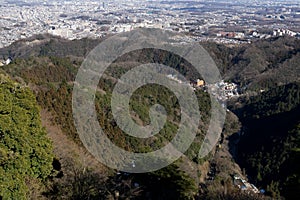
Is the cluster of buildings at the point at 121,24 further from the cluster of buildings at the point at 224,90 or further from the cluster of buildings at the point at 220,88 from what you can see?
the cluster of buildings at the point at 220,88

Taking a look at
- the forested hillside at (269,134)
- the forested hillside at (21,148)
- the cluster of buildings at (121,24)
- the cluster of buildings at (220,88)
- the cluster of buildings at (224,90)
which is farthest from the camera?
the cluster of buildings at (121,24)

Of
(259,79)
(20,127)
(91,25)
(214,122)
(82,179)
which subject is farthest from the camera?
(91,25)

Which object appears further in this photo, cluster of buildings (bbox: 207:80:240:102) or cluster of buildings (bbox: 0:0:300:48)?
cluster of buildings (bbox: 0:0:300:48)

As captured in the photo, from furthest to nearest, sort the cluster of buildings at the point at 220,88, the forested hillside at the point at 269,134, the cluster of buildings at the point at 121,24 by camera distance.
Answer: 1. the cluster of buildings at the point at 121,24
2. the cluster of buildings at the point at 220,88
3. the forested hillside at the point at 269,134

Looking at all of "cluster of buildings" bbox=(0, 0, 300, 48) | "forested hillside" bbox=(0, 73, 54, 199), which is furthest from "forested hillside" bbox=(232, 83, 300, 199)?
"cluster of buildings" bbox=(0, 0, 300, 48)

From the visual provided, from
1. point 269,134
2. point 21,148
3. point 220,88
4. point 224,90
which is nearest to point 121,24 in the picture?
point 220,88

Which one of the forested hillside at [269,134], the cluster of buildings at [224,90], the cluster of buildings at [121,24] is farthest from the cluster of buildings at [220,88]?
the cluster of buildings at [121,24]

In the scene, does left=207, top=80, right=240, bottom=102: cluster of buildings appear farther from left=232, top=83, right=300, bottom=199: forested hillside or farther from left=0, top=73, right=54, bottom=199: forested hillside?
left=0, top=73, right=54, bottom=199: forested hillside

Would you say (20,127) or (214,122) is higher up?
(20,127)

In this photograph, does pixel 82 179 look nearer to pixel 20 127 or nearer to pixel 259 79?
pixel 20 127

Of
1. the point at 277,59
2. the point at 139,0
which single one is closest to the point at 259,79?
the point at 277,59

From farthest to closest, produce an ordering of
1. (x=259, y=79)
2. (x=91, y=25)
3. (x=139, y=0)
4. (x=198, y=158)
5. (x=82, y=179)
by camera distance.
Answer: (x=139, y=0)
(x=91, y=25)
(x=259, y=79)
(x=198, y=158)
(x=82, y=179)
